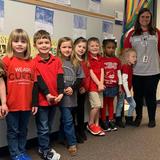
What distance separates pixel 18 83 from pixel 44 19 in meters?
0.82

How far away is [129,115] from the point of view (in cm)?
381

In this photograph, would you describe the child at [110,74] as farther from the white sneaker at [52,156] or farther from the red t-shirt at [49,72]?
the white sneaker at [52,156]

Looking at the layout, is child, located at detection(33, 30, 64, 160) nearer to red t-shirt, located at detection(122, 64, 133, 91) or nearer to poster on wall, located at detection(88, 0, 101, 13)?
poster on wall, located at detection(88, 0, 101, 13)

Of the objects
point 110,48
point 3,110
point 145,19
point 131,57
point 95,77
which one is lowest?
point 3,110

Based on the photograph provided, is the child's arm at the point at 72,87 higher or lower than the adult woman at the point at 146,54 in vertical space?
lower

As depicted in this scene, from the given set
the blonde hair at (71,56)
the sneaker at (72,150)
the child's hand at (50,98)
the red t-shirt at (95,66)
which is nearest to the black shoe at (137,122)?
the red t-shirt at (95,66)

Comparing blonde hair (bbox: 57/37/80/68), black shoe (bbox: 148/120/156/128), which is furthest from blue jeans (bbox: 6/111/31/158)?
black shoe (bbox: 148/120/156/128)

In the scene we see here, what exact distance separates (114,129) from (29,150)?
3.77 feet

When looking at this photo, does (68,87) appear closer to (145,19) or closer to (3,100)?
(3,100)

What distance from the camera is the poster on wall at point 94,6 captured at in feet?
11.4

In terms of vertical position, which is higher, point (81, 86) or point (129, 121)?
point (81, 86)

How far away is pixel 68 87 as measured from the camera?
9.05 ft

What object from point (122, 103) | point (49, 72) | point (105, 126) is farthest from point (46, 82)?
point (122, 103)

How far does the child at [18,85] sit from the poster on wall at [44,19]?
1.48ft
